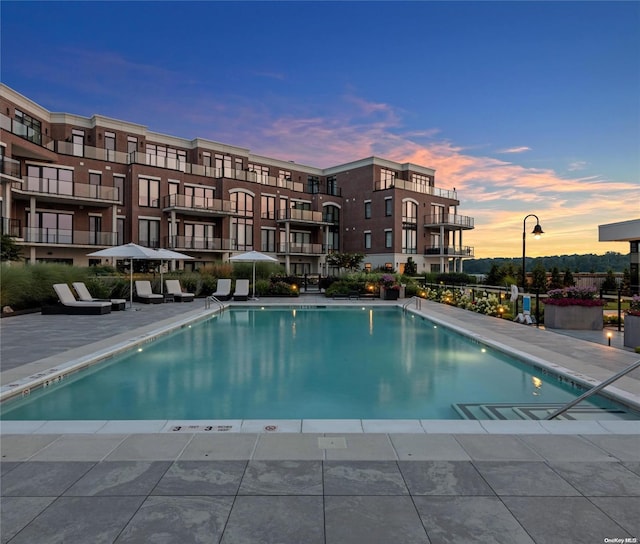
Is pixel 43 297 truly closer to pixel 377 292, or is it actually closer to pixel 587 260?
pixel 377 292

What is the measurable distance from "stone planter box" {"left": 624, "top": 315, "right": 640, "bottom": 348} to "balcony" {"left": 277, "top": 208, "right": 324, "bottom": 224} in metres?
30.1

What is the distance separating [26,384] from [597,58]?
1819 centimetres

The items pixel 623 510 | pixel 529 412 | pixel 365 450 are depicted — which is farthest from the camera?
pixel 529 412

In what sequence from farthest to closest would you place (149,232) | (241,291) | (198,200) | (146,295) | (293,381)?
1. (198,200)
2. (149,232)
3. (241,291)
4. (146,295)
5. (293,381)

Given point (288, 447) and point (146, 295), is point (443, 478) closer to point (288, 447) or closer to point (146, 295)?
point (288, 447)

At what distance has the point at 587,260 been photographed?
6078cm

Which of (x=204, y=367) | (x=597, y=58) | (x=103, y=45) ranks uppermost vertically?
(x=103, y=45)

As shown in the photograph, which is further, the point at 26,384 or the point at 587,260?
the point at 587,260

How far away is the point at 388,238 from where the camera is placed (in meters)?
38.5

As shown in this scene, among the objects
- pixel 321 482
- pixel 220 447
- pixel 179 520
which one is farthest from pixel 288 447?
pixel 179 520

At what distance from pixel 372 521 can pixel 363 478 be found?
1.81 ft

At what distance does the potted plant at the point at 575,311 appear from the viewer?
11070 mm

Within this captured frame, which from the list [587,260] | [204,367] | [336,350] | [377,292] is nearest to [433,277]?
[377,292]

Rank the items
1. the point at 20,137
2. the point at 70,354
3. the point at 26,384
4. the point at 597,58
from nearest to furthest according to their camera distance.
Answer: the point at 26,384 < the point at 70,354 < the point at 597,58 < the point at 20,137
